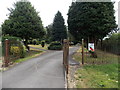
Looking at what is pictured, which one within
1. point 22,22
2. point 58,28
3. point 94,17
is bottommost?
point 94,17

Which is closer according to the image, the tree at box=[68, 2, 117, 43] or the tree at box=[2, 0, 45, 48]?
the tree at box=[68, 2, 117, 43]

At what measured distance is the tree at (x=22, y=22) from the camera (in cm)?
1442

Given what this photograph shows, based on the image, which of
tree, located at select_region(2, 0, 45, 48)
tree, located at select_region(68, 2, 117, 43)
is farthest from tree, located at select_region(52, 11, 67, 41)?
tree, located at select_region(68, 2, 117, 43)

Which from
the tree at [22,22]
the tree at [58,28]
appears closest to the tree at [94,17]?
the tree at [22,22]

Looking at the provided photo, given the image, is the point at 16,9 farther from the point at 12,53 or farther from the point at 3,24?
the point at 12,53

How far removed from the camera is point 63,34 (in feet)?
103

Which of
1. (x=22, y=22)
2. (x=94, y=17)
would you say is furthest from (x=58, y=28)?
(x=94, y=17)

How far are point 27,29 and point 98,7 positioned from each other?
881 cm

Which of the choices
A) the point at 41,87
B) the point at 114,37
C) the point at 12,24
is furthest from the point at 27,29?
the point at 41,87

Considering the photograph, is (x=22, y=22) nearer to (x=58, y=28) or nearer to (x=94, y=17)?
(x=94, y=17)

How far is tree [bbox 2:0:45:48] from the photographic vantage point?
14.4 meters

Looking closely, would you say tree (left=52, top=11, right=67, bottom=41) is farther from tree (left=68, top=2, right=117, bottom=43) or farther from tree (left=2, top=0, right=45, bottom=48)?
tree (left=68, top=2, right=117, bottom=43)

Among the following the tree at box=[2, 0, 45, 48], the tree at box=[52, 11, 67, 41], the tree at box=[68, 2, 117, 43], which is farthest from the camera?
the tree at box=[52, 11, 67, 41]

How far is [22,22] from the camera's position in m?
14.7
